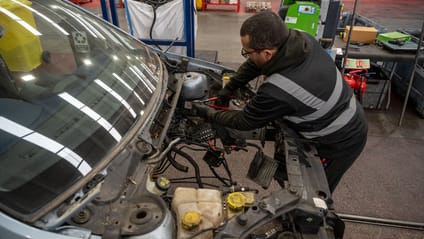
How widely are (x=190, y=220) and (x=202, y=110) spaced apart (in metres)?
0.79

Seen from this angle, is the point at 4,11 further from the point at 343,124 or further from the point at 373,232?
the point at 373,232

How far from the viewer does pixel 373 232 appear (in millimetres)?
2168

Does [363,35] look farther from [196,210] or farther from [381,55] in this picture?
[196,210]

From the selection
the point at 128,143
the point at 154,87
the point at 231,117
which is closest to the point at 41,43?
the point at 154,87

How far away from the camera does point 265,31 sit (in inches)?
57.6

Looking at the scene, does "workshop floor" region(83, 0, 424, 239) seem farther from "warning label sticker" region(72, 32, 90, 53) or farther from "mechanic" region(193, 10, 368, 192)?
"warning label sticker" region(72, 32, 90, 53)

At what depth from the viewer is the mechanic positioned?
149 centimetres

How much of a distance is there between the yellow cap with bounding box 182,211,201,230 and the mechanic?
2.08ft

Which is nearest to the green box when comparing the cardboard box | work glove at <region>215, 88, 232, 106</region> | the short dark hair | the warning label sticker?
the cardboard box

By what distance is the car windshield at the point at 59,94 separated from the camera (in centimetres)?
101

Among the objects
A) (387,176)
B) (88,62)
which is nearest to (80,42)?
(88,62)

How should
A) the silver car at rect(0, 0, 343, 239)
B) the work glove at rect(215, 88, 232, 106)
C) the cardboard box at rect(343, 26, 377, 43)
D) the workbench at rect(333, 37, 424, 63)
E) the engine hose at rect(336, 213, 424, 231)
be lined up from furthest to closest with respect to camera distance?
1. the cardboard box at rect(343, 26, 377, 43)
2. the workbench at rect(333, 37, 424, 63)
3. the engine hose at rect(336, 213, 424, 231)
4. the work glove at rect(215, 88, 232, 106)
5. the silver car at rect(0, 0, 343, 239)

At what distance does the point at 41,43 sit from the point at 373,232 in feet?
8.34

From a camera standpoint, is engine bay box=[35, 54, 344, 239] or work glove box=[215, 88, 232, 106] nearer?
engine bay box=[35, 54, 344, 239]
